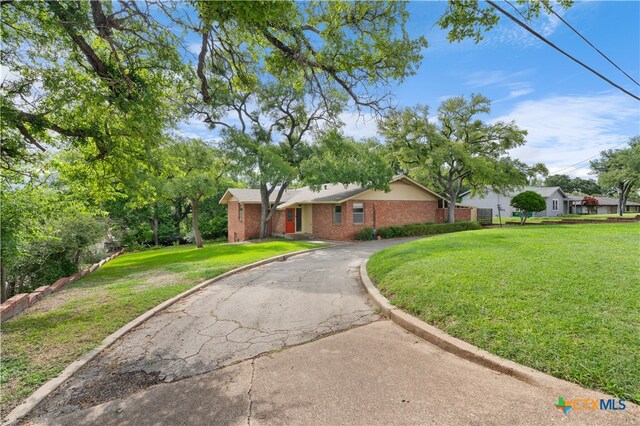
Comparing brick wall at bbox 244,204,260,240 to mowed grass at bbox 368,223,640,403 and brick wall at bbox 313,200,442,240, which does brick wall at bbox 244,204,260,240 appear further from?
mowed grass at bbox 368,223,640,403

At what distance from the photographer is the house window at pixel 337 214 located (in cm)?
2111

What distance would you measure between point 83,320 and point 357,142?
58.7 ft

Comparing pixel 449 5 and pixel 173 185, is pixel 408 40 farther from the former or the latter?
pixel 173 185

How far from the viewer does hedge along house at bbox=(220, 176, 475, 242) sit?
69.2 ft

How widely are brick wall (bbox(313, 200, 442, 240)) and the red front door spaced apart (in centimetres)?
243

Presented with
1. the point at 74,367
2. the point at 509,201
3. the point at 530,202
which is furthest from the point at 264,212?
the point at 509,201

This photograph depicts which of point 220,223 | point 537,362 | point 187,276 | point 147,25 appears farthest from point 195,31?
point 220,223

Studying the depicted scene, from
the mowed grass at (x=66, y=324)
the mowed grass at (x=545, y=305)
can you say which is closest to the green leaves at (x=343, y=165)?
the mowed grass at (x=66, y=324)

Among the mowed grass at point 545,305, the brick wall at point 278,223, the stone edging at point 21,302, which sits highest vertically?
the brick wall at point 278,223

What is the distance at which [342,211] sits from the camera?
21.0 m

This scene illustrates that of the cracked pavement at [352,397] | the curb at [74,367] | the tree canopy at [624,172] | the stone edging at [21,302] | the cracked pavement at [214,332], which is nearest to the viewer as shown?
the cracked pavement at [352,397]

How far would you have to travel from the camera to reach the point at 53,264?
1075cm

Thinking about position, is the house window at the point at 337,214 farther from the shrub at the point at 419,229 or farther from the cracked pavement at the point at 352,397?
the cracked pavement at the point at 352,397

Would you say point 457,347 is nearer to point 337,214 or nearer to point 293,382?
point 293,382
